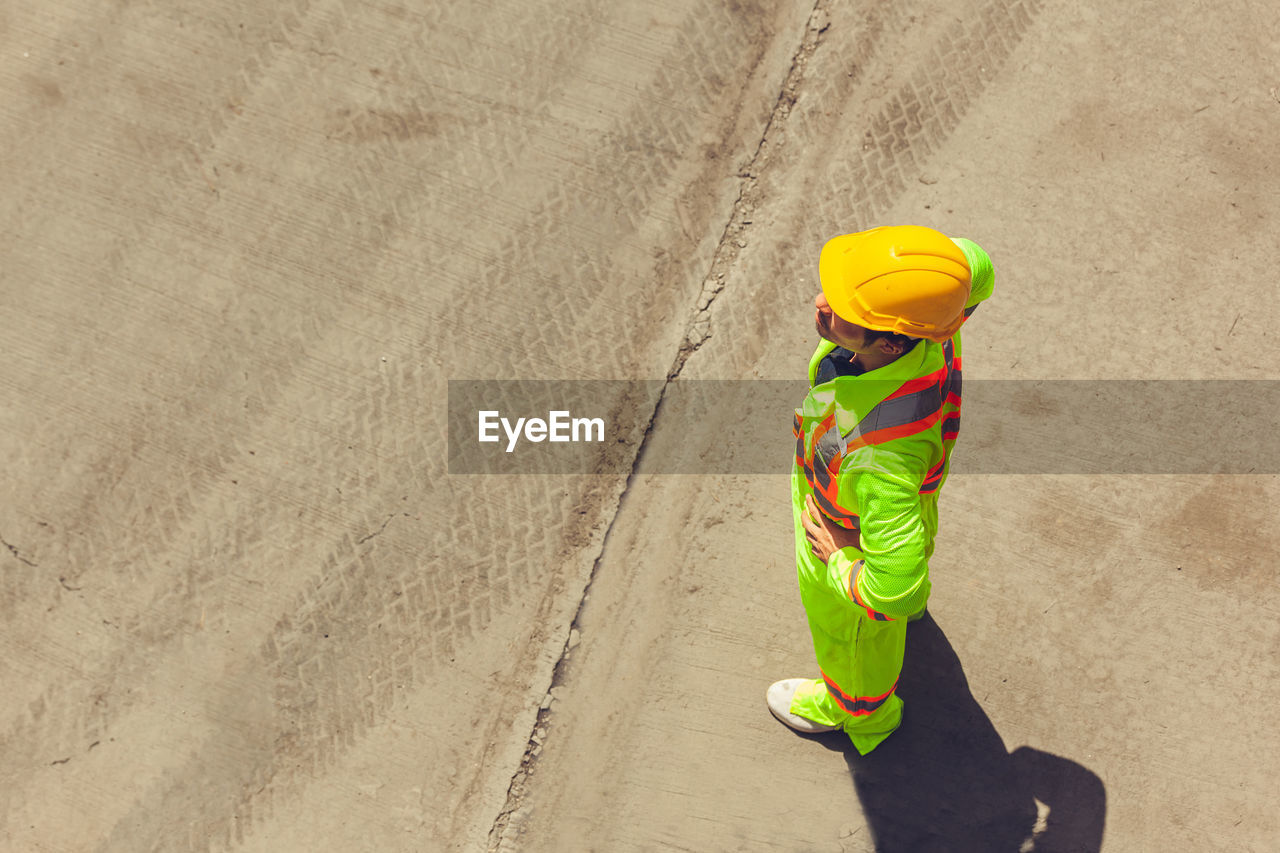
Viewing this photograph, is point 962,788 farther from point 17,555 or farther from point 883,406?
point 17,555

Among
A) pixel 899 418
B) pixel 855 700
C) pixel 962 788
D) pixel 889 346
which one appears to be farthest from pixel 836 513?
pixel 962 788

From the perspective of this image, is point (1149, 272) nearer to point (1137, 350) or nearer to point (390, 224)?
point (1137, 350)

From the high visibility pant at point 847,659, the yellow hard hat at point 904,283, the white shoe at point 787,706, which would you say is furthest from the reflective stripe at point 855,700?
the yellow hard hat at point 904,283

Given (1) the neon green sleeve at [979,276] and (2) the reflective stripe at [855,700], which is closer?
(1) the neon green sleeve at [979,276]

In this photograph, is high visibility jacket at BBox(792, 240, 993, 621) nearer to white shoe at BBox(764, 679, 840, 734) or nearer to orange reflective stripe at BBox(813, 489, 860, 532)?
orange reflective stripe at BBox(813, 489, 860, 532)

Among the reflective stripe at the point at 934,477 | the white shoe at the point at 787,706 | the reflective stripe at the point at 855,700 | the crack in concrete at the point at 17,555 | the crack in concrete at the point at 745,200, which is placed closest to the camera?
the reflective stripe at the point at 934,477

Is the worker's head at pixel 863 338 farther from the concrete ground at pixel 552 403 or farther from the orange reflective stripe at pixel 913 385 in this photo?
the concrete ground at pixel 552 403

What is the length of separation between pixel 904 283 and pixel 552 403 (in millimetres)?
2342

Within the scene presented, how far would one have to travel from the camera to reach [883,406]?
9.61ft

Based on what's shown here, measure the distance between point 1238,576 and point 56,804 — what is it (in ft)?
20.2

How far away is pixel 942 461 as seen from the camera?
316 centimetres

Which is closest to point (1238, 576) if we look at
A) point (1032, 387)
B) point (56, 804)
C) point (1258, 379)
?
point (1258, 379)

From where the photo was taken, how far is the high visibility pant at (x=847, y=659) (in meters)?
3.62

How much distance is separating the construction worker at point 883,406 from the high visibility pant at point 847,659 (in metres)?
0.20
